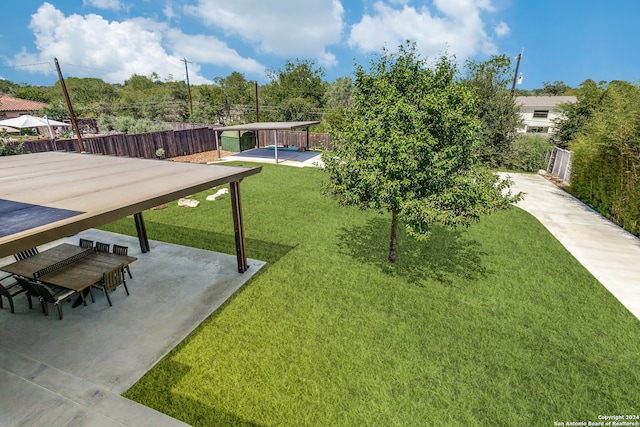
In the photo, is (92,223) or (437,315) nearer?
(92,223)

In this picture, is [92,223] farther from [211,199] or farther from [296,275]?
[211,199]

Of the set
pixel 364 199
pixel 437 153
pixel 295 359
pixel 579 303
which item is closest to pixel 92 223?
pixel 295 359

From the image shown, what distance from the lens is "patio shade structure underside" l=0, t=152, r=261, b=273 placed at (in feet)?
11.4

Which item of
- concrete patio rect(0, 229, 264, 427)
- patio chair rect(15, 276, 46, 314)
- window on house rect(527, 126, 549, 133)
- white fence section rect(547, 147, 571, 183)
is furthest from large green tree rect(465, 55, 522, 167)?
window on house rect(527, 126, 549, 133)

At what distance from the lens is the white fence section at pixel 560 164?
17.7 meters

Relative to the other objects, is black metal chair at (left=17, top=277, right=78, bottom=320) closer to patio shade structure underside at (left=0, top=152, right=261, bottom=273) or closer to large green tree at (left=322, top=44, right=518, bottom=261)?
patio shade structure underside at (left=0, top=152, right=261, bottom=273)

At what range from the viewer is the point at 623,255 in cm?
877

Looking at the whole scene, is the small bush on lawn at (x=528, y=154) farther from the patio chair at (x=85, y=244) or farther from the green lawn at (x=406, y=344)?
the patio chair at (x=85, y=244)

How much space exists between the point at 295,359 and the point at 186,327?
226cm

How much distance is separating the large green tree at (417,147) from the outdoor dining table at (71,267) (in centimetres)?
550

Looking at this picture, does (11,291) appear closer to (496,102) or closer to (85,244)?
(85,244)

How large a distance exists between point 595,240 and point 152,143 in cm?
2621

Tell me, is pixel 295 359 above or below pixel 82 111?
below

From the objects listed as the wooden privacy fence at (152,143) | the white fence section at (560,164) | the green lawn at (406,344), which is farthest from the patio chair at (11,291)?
the white fence section at (560,164)
